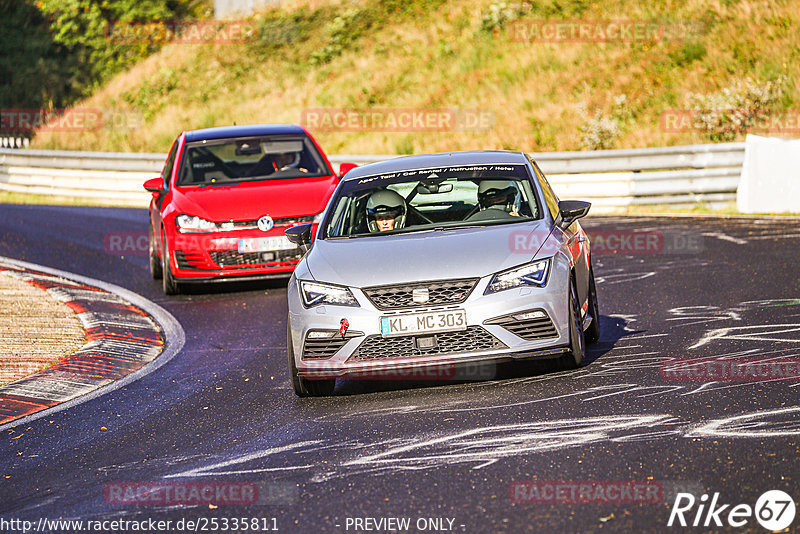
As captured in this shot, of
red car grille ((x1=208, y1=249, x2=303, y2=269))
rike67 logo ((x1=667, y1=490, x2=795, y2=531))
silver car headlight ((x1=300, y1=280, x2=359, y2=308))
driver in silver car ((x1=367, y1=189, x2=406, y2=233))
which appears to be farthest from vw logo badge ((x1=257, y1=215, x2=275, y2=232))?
rike67 logo ((x1=667, y1=490, x2=795, y2=531))

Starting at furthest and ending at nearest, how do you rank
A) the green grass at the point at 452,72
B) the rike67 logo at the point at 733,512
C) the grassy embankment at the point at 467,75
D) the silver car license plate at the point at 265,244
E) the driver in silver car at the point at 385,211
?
the green grass at the point at 452,72
the grassy embankment at the point at 467,75
the silver car license plate at the point at 265,244
the driver in silver car at the point at 385,211
the rike67 logo at the point at 733,512

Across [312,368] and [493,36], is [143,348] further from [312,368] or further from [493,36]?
[493,36]

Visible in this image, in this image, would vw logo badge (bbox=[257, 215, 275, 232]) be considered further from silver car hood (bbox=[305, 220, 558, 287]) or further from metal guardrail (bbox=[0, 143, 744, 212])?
metal guardrail (bbox=[0, 143, 744, 212])

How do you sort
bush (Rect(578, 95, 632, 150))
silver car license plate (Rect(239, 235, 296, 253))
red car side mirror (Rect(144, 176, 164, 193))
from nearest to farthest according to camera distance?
silver car license plate (Rect(239, 235, 296, 253)) → red car side mirror (Rect(144, 176, 164, 193)) → bush (Rect(578, 95, 632, 150))

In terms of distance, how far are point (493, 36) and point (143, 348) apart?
26901mm

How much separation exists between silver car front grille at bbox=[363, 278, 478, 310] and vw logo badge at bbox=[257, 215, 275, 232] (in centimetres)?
577

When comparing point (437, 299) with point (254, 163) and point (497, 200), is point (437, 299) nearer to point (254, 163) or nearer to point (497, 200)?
point (497, 200)

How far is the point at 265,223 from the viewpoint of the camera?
44.8 feet

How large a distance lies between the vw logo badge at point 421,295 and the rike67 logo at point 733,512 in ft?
9.44

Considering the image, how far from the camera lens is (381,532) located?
5.31 metres

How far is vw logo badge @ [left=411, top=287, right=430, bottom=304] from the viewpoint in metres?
7.95

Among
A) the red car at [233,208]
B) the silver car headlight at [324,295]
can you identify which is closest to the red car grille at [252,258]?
the red car at [233,208]

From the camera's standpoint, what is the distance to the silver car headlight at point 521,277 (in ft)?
26.3

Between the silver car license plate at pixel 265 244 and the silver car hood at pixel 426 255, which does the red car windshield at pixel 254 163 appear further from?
the silver car hood at pixel 426 255
